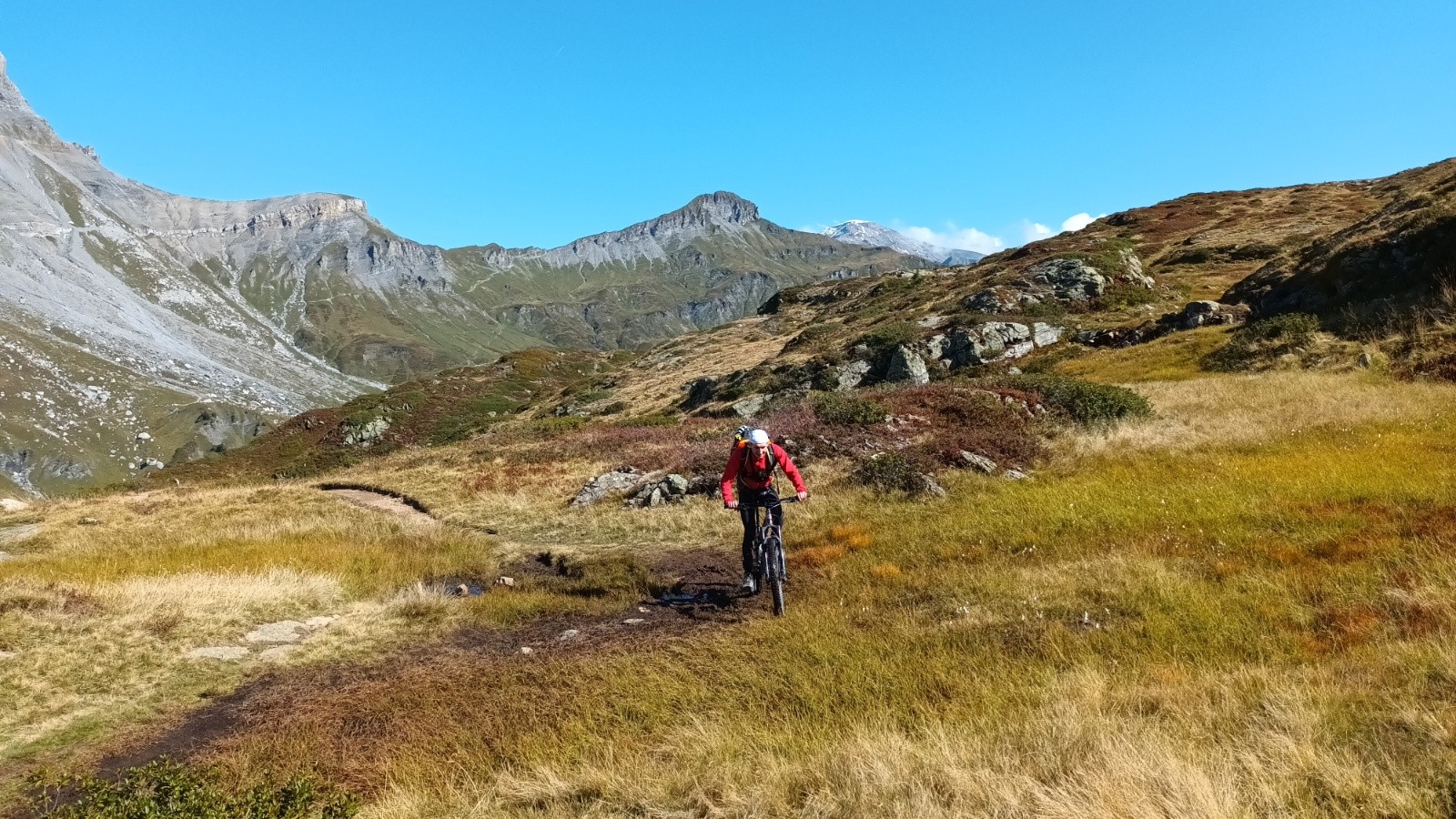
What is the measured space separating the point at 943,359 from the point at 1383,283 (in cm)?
1979

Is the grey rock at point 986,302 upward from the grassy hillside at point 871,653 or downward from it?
upward

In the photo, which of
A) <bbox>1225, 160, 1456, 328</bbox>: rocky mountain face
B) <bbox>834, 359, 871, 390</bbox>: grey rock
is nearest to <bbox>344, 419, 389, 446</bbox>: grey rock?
Answer: <bbox>834, 359, 871, 390</bbox>: grey rock

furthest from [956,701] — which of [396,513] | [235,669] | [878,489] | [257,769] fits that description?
[396,513]

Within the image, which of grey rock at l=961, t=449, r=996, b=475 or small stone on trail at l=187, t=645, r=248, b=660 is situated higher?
grey rock at l=961, t=449, r=996, b=475

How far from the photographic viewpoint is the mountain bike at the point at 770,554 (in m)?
10.9

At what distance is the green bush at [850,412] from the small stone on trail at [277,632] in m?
16.7

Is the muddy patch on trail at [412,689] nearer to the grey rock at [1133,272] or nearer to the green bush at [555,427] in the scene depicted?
the green bush at [555,427]

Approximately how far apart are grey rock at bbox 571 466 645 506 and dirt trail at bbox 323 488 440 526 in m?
4.37

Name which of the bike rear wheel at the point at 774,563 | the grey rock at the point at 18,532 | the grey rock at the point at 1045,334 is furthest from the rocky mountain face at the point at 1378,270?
the grey rock at the point at 18,532

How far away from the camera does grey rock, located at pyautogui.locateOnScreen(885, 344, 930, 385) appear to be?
41000 millimetres

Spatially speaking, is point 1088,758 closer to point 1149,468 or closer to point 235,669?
point 235,669

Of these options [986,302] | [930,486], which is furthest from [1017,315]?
[930,486]

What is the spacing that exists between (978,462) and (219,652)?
55.0 feet

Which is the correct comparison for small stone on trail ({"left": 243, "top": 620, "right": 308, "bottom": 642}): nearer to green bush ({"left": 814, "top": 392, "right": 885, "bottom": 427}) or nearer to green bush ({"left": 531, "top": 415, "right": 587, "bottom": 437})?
green bush ({"left": 814, "top": 392, "right": 885, "bottom": 427})
